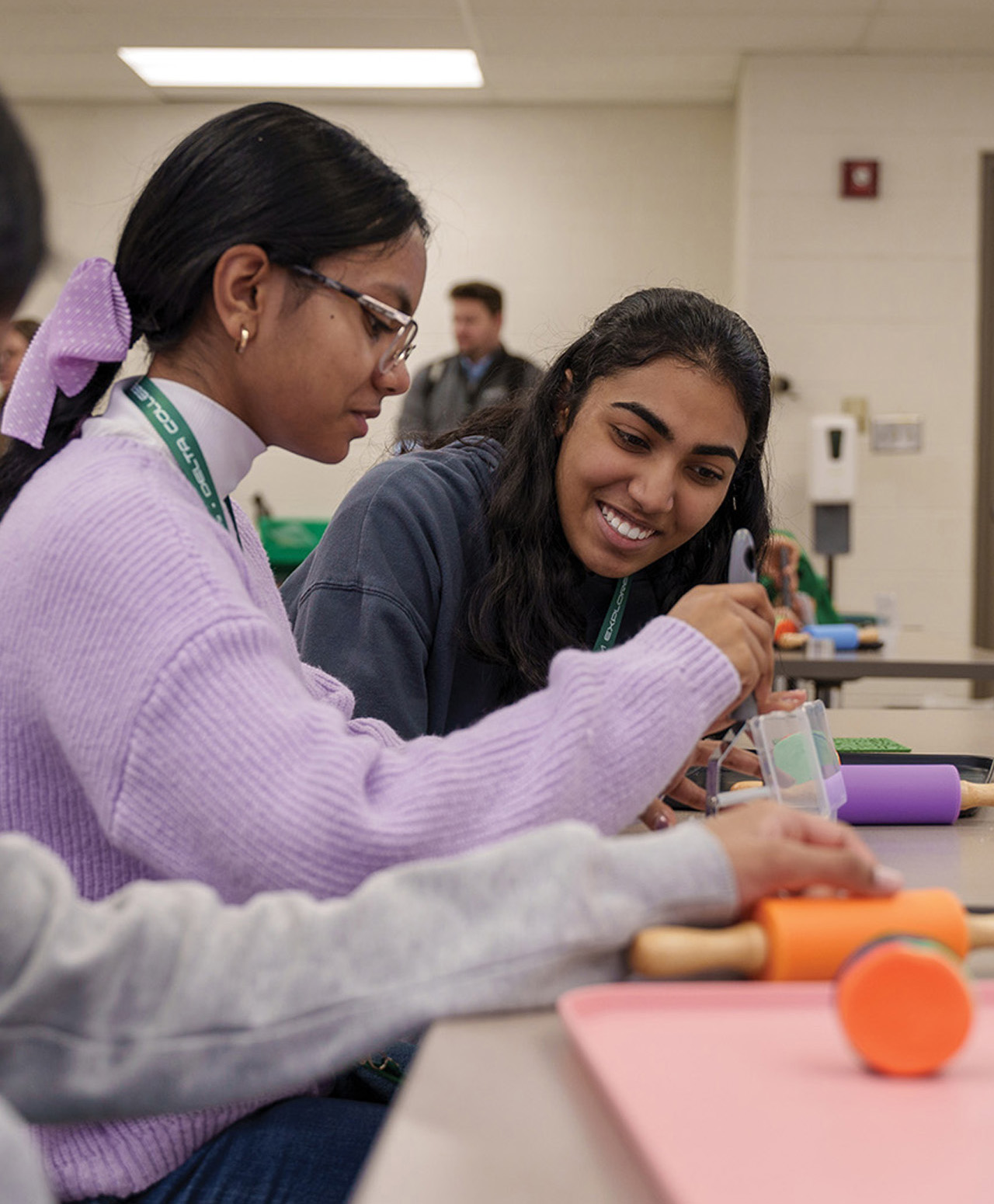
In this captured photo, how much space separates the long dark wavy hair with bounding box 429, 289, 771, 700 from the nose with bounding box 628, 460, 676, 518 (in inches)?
4.9

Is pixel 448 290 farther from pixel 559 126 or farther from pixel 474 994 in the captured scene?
pixel 474 994

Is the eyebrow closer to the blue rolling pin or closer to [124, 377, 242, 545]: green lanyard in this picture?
[124, 377, 242, 545]: green lanyard

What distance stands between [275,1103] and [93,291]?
0.62 m

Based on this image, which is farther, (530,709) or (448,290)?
(448,290)

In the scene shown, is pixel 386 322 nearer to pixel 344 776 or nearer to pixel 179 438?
pixel 179 438

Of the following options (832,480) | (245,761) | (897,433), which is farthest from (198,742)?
(897,433)

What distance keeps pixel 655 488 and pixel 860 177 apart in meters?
4.55

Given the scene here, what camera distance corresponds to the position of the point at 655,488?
1554 millimetres

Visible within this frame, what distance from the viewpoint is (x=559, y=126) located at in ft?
20.8

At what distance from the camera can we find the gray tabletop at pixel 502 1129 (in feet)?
1.61

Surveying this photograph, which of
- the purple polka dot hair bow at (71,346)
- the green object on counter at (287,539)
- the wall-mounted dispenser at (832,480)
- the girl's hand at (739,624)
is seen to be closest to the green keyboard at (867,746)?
the girl's hand at (739,624)

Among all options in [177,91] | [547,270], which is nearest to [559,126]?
[547,270]

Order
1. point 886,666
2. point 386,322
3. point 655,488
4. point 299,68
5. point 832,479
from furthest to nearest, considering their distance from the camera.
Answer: point 299,68 < point 832,479 < point 886,666 < point 655,488 < point 386,322

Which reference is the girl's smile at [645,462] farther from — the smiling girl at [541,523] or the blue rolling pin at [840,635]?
the blue rolling pin at [840,635]
